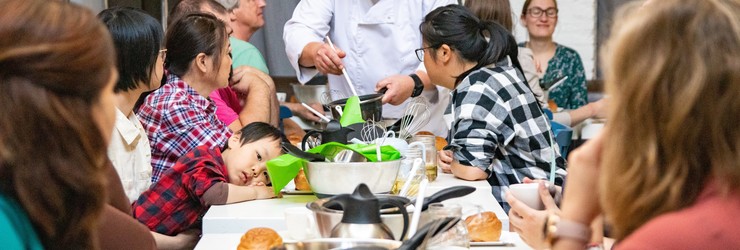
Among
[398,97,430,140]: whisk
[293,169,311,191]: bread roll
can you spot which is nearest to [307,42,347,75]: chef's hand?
[398,97,430,140]: whisk

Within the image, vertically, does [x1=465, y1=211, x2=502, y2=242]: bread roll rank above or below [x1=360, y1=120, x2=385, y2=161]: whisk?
above

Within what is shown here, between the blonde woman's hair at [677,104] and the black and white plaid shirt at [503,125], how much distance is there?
7.05 ft

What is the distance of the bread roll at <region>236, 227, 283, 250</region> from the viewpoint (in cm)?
203

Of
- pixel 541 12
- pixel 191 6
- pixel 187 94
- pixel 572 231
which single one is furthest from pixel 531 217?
pixel 541 12

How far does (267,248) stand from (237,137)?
1.25 m

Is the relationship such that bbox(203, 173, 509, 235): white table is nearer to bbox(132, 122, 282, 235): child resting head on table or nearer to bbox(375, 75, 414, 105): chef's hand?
bbox(132, 122, 282, 235): child resting head on table

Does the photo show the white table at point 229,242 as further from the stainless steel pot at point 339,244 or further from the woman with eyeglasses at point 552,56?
the woman with eyeglasses at point 552,56

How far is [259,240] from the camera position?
2.04 meters

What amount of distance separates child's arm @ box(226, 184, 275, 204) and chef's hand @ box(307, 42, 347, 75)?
4.63 feet

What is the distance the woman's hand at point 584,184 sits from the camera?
143 cm

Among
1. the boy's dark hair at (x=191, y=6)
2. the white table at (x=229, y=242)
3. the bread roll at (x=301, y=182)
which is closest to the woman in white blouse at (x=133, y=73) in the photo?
the bread roll at (x=301, y=182)

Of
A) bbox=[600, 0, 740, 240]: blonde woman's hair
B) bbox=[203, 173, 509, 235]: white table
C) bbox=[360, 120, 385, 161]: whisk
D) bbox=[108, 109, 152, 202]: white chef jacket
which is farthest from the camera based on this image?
bbox=[360, 120, 385, 161]: whisk

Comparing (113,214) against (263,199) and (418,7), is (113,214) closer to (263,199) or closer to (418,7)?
(263,199)

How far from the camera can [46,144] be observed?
4.39 ft
